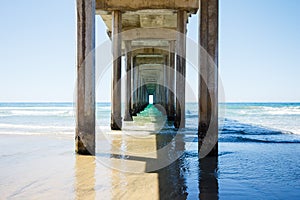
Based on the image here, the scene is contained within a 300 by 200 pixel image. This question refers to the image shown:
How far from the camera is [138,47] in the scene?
1873 centimetres

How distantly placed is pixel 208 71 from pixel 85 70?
2.02m

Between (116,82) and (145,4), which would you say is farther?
(145,4)

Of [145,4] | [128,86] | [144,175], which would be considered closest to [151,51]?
[128,86]

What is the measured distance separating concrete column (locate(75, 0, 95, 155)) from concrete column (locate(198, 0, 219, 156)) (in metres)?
1.82

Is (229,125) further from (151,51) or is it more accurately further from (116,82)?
(151,51)

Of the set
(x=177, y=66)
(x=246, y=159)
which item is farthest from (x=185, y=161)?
(x=177, y=66)

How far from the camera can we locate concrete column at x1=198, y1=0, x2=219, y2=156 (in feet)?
17.0

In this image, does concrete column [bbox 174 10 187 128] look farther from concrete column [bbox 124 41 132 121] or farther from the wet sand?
the wet sand

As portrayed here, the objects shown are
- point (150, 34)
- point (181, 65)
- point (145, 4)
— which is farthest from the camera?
point (150, 34)

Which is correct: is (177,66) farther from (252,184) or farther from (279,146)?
(252,184)

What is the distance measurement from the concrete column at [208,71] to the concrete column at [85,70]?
71.6 inches

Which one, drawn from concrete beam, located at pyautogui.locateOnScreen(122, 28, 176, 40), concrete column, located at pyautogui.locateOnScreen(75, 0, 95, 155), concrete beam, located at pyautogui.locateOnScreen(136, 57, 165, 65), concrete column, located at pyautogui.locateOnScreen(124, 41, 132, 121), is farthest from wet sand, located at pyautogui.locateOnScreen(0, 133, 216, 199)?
concrete beam, located at pyautogui.locateOnScreen(136, 57, 165, 65)

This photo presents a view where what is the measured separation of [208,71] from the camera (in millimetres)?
5199

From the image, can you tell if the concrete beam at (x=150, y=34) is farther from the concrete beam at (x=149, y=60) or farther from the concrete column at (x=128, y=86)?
the concrete beam at (x=149, y=60)
